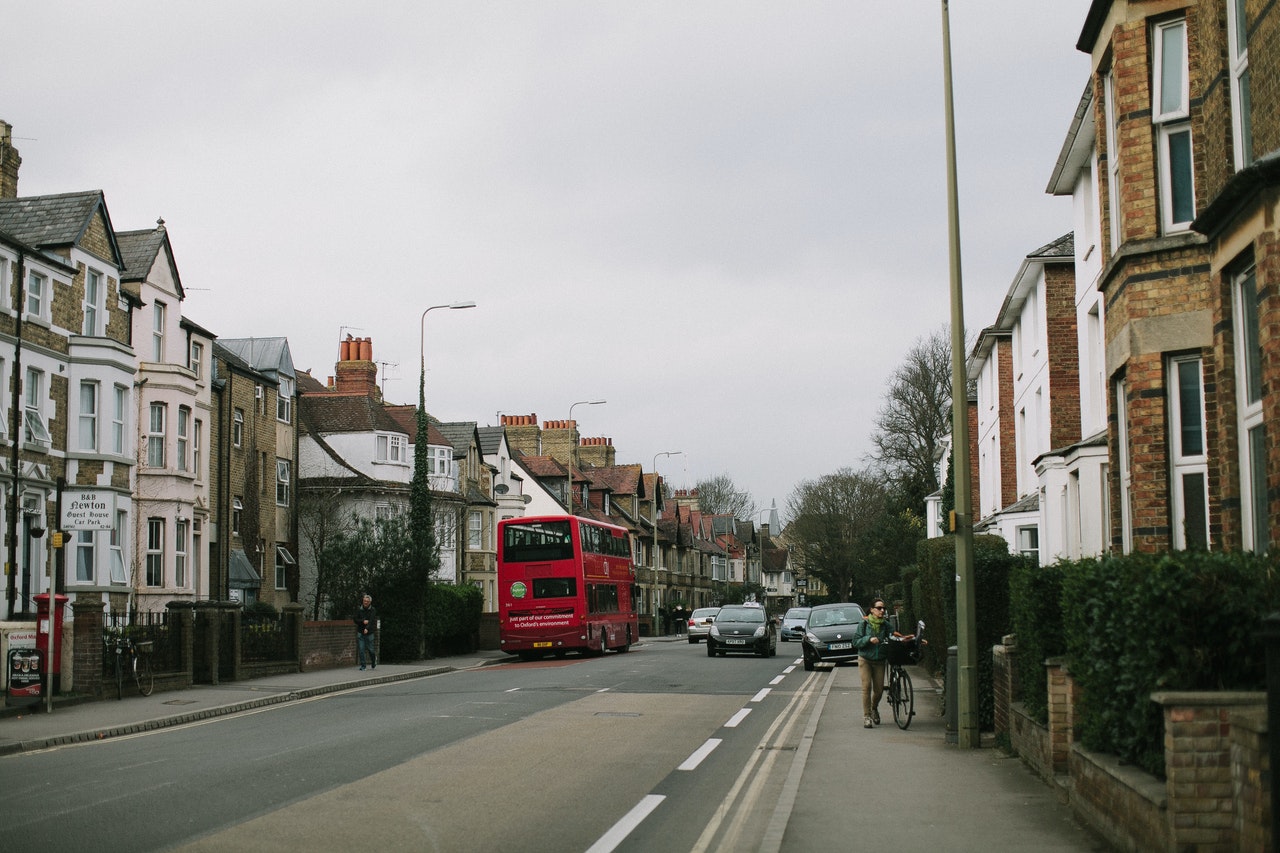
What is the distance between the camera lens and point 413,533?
1448 inches

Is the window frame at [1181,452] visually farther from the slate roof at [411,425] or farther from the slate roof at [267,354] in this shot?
the slate roof at [411,425]

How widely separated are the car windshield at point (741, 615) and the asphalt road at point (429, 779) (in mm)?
16599

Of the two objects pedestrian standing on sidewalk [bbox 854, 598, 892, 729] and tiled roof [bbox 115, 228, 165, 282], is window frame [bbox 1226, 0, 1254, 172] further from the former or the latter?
tiled roof [bbox 115, 228, 165, 282]

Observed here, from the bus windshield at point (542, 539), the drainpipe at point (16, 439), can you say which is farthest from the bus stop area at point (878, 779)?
the bus windshield at point (542, 539)

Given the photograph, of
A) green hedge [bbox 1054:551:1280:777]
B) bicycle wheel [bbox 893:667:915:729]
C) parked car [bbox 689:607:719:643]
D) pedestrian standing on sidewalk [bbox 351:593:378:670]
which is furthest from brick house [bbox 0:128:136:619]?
parked car [bbox 689:607:719:643]

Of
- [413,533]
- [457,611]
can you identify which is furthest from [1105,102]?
[457,611]

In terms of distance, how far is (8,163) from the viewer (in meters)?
32.4

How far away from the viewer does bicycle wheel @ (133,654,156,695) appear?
22688mm

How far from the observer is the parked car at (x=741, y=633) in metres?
37.6

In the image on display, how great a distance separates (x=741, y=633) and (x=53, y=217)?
71.1 feet

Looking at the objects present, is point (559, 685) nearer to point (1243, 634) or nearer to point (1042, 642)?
point (1042, 642)

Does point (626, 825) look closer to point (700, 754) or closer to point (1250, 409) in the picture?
point (700, 754)

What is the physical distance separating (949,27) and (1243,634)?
961 centimetres

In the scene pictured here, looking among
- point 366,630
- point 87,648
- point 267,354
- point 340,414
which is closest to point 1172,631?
point 87,648
